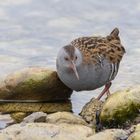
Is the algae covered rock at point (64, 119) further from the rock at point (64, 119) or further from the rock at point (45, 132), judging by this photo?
the rock at point (45, 132)

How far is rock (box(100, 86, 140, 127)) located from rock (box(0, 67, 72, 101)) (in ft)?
→ 6.61

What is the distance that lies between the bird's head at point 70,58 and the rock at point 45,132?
2.55 meters

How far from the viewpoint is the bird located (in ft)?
36.7

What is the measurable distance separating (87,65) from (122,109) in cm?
210

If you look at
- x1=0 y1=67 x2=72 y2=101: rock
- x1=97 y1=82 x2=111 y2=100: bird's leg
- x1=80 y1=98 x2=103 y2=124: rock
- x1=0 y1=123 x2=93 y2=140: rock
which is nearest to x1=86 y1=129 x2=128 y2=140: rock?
x1=0 y1=123 x2=93 y2=140: rock

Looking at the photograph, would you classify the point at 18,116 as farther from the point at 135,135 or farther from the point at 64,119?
the point at 135,135

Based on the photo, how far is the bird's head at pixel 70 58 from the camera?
1113cm

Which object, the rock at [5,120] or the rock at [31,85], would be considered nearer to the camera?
the rock at [5,120]

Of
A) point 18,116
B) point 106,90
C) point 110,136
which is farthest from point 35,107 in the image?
point 110,136

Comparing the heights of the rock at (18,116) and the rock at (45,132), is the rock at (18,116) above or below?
below

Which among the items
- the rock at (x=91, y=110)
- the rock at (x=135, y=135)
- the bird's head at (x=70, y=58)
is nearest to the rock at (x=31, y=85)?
the bird's head at (x=70, y=58)

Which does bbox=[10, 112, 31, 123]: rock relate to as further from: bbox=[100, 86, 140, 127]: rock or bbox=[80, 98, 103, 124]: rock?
bbox=[100, 86, 140, 127]: rock

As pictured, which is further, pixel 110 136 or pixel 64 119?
pixel 64 119

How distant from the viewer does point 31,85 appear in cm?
1119
